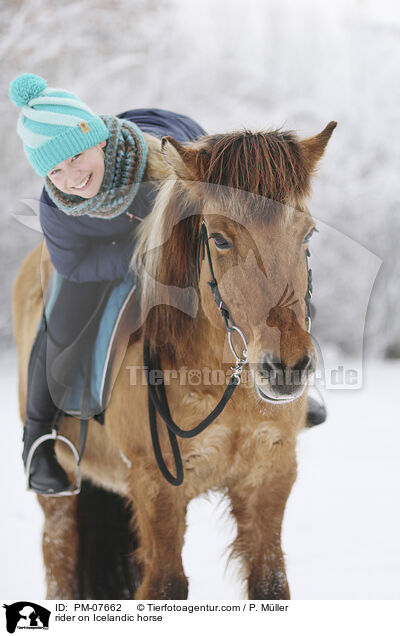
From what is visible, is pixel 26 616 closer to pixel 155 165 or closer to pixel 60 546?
pixel 60 546

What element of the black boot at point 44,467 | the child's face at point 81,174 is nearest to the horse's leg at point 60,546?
the black boot at point 44,467

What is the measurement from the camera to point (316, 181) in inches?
26.1

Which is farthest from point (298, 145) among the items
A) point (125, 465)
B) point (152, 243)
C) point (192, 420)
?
point (125, 465)

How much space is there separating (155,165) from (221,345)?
0.82 ft

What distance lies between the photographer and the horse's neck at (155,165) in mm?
646

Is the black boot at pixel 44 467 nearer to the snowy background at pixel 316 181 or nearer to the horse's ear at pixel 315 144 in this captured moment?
the snowy background at pixel 316 181

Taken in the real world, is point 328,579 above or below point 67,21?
below

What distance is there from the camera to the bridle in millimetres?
553

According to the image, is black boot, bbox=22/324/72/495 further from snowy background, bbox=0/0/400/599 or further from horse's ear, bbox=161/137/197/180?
horse's ear, bbox=161/137/197/180

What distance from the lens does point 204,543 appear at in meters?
1.08

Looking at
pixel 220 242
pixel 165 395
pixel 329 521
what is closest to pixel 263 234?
pixel 220 242

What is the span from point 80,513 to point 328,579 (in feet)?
1.65

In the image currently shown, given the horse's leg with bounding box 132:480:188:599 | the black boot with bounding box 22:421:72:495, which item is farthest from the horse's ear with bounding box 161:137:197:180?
the black boot with bounding box 22:421:72:495

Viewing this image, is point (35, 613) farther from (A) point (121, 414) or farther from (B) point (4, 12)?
(B) point (4, 12)
